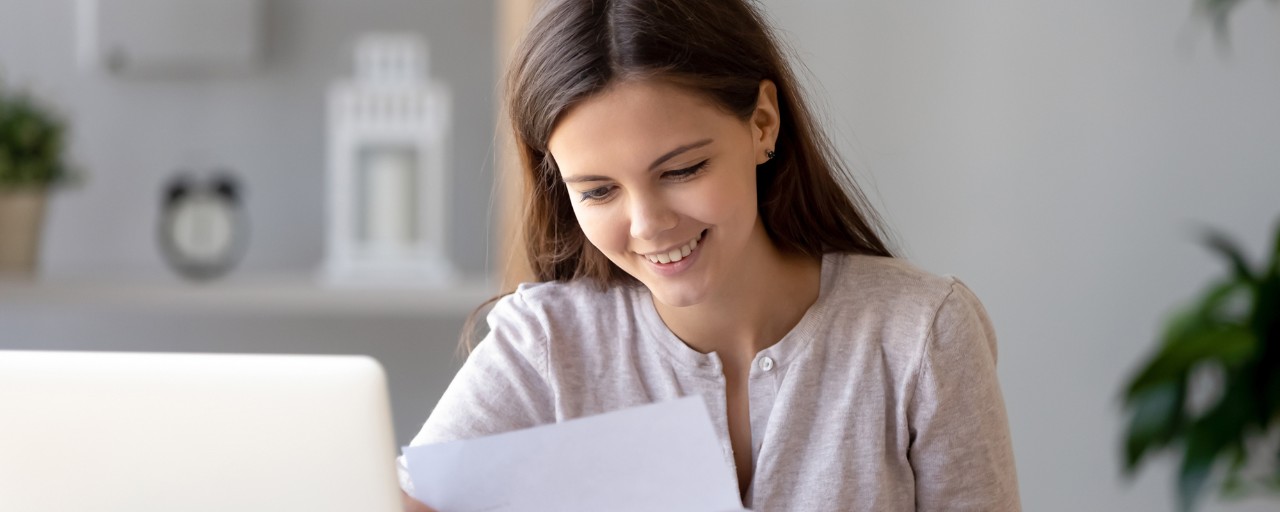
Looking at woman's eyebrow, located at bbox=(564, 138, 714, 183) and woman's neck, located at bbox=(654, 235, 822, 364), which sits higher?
woman's eyebrow, located at bbox=(564, 138, 714, 183)

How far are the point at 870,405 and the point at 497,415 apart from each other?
0.34 metres

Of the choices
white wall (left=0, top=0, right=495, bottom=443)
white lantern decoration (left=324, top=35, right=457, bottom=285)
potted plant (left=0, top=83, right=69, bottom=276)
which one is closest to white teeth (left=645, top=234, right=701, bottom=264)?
white lantern decoration (left=324, top=35, right=457, bottom=285)

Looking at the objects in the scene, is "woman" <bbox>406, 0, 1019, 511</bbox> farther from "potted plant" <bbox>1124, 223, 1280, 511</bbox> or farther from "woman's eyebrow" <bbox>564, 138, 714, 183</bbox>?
"potted plant" <bbox>1124, 223, 1280, 511</bbox>

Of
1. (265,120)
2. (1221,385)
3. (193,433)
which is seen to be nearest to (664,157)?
(193,433)

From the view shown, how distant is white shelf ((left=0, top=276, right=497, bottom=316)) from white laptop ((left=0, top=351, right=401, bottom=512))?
1.55 m

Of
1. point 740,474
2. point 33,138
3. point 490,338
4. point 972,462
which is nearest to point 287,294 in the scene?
point 33,138

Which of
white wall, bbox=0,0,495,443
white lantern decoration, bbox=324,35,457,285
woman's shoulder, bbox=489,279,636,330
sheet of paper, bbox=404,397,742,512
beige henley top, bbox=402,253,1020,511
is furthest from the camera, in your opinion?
white wall, bbox=0,0,495,443

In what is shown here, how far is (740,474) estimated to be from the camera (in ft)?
3.75

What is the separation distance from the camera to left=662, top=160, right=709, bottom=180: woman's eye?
3.30ft

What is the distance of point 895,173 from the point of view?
2.51 metres

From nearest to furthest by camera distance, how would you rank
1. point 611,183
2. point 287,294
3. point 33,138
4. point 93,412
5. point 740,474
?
point 93,412 → point 611,183 → point 740,474 → point 287,294 → point 33,138

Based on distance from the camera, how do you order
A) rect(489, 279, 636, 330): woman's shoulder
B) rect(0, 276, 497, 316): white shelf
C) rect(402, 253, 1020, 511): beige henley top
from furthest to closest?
1. rect(0, 276, 497, 316): white shelf
2. rect(489, 279, 636, 330): woman's shoulder
3. rect(402, 253, 1020, 511): beige henley top

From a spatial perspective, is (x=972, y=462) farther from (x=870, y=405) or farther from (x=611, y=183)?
(x=611, y=183)

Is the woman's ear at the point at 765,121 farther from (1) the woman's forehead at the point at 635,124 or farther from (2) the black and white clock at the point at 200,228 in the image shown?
(2) the black and white clock at the point at 200,228
